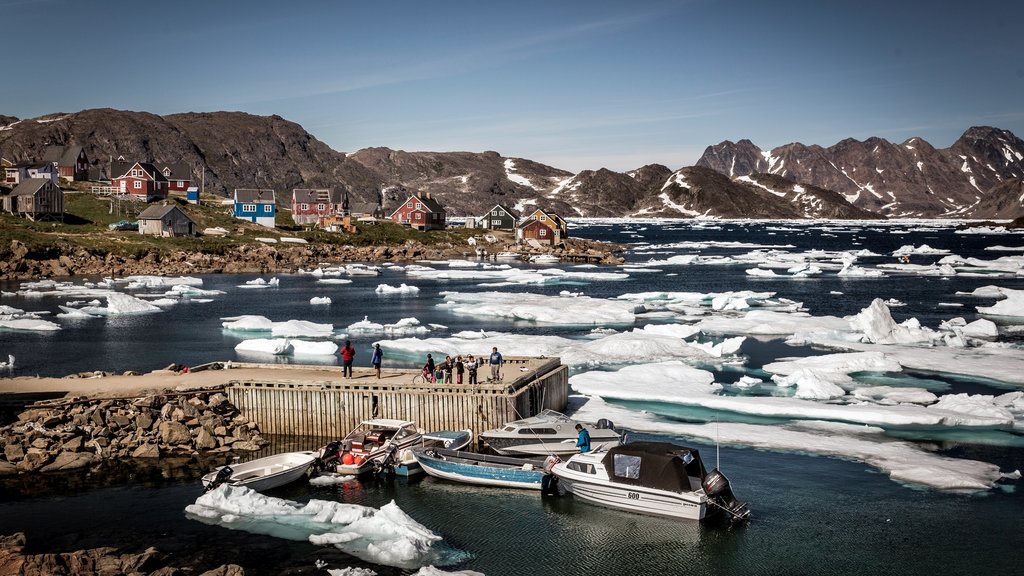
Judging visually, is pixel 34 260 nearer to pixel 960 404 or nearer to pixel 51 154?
pixel 51 154

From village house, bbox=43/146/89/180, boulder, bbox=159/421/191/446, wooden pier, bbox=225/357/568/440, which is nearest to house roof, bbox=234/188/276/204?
village house, bbox=43/146/89/180

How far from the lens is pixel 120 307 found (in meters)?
63.7

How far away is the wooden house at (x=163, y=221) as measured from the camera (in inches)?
4296

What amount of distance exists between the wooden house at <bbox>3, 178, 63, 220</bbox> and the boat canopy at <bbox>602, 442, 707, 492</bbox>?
103 meters

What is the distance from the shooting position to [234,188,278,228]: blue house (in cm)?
12988

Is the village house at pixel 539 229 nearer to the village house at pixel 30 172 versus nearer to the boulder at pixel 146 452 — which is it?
the village house at pixel 30 172

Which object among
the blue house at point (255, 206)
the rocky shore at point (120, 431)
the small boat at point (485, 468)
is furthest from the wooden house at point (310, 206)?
the small boat at point (485, 468)

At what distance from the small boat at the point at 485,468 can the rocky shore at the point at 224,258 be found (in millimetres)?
73865

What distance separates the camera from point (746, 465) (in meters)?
28.2

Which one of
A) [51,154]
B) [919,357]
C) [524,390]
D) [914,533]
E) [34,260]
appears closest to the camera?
[914,533]

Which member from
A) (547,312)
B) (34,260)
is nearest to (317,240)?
(34,260)

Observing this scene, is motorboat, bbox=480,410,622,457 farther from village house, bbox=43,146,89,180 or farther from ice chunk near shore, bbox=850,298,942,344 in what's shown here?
village house, bbox=43,146,89,180

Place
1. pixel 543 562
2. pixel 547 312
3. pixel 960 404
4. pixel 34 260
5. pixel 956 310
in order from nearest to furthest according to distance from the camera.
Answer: pixel 543 562 → pixel 960 404 → pixel 547 312 → pixel 956 310 → pixel 34 260

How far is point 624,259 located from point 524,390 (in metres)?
97.2
